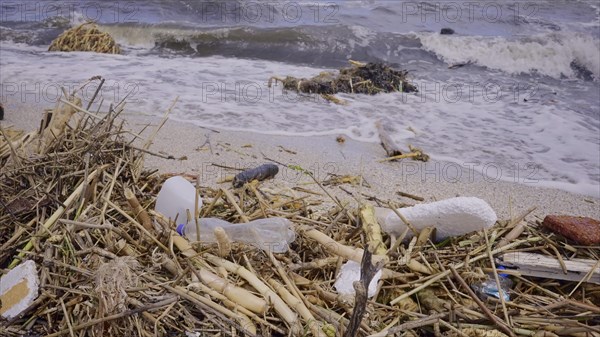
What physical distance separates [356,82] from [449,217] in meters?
6.44

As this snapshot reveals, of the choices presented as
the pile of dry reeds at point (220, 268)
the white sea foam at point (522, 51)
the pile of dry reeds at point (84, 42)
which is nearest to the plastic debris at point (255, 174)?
the pile of dry reeds at point (220, 268)

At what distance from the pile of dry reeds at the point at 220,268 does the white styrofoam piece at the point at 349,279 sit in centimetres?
4

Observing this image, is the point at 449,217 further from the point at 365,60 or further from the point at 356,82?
the point at 365,60

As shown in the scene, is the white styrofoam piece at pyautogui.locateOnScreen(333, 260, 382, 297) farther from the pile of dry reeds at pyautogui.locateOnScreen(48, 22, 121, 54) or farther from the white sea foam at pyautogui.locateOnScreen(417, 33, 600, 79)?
the white sea foam at pyautogui.locateOnScreen(417, 33, 600, 79)

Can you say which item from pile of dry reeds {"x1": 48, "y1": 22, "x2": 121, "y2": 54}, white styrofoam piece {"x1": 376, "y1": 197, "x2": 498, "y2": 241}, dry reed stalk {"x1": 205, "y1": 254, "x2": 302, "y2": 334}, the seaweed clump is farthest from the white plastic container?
pile of dry reeds {"x1": 48, "y1": 22, "x2": 121, "y2": 54}

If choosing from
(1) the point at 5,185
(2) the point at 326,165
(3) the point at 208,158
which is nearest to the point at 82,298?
(1) the point at 5,185

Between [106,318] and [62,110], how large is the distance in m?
1.68

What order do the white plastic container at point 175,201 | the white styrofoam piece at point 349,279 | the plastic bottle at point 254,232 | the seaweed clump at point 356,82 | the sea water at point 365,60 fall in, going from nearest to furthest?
the white styrofoam piece at point 349,279, the plastic bottle at point 254,232, the white plastic container at point 175,201, the sea water at point 365,60, the seaweed clump at point 356,82

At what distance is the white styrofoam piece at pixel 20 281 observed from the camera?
2.04 meters

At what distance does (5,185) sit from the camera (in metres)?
2.62

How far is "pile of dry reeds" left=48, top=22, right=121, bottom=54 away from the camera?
10812mm

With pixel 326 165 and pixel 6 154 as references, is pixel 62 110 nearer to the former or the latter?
pixel 6 154

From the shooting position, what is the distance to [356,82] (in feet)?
28.7

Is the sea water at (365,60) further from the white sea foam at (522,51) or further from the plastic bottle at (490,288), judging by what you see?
the plastic bottle at (490,288)
